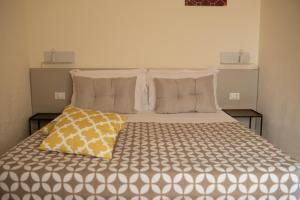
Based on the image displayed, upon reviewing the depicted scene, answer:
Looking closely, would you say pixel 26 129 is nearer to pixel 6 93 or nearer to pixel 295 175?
pixel 6 93

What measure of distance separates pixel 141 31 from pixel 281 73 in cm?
154

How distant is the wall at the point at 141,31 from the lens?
3471 mm

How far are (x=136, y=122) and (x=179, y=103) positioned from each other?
1.78ft

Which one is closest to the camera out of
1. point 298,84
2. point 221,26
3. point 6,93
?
point 298,84

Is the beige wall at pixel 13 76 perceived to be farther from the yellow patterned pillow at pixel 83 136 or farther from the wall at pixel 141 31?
the yellow patterned pillow at pixel 83 136

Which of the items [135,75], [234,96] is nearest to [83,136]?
[135,75]

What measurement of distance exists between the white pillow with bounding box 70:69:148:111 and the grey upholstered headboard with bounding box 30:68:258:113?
0.86 ft

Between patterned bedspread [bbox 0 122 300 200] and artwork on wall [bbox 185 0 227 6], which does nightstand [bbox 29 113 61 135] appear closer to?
patterned bedspread [bbox 0 122 300 200]

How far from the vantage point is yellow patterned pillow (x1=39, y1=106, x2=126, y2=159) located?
193 centimetres

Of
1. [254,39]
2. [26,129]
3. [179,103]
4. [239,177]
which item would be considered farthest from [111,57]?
[239,177]

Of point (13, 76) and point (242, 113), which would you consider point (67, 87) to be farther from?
point (242, 113)

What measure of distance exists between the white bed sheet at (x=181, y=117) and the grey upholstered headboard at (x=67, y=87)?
546mm

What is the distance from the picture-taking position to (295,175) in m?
1.71

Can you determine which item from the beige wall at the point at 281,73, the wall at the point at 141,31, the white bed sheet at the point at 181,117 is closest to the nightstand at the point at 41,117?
the wall at the point at 141,31
